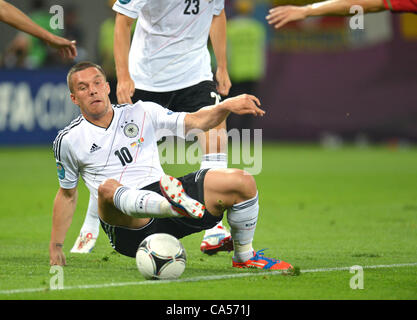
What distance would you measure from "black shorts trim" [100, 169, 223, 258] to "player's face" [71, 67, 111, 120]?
62 centimetres

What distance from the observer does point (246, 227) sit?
580 cm

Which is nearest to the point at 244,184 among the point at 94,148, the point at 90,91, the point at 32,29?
the point at 94,148

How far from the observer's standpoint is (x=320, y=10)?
6.36 meters

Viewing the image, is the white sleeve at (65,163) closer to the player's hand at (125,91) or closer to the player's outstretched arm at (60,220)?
the player's outstretched arm at (60,220)

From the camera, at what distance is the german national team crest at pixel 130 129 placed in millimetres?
6004

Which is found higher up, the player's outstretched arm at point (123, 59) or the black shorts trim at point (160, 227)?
the player's outstretched arm at point (123, 59)

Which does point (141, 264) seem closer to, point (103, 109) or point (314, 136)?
point (103, 109)

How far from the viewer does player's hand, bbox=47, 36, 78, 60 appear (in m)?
6.99

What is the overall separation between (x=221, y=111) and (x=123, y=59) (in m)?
1.40

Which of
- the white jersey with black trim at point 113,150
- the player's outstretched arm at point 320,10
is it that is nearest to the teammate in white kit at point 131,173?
the white jersey with black trim at point 113,150

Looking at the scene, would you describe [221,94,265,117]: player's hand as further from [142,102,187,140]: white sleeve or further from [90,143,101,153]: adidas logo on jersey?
[90,143,101,153]: adidas logo on jersey

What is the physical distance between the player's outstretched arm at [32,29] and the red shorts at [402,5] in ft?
8.15
